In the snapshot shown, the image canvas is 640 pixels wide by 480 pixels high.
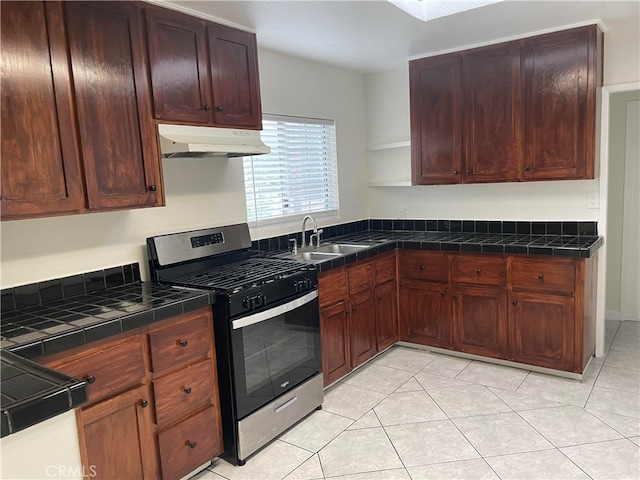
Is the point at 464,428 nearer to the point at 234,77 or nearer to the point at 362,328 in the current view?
the point at 362,328

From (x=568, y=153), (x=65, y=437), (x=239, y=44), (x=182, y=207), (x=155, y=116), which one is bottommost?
(x=65, y=437)

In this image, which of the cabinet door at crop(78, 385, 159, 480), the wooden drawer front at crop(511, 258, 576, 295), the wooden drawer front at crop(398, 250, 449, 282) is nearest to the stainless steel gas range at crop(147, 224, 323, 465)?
the cabinet door at crop(78, 385, 159, 480)

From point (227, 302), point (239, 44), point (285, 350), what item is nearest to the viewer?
point (227, 302)

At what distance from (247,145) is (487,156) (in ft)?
6.27

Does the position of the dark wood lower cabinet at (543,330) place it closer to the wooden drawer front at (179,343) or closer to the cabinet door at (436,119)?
the cabinet door at (436,119)

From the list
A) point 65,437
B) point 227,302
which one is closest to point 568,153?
point 227,302

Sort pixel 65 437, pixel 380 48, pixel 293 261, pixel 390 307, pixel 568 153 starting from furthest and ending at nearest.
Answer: pixel 390 307 < pixel 380 48 < pixel 568 153 < pixel 293 261 < pixel 65 437

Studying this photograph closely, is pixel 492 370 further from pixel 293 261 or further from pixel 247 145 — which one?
pixel 247 145

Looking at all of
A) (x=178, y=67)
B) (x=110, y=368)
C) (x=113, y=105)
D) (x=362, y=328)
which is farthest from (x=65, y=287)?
(x=362, y=328)

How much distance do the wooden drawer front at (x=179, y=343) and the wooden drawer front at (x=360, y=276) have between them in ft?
4.14

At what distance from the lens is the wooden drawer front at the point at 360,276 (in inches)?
132

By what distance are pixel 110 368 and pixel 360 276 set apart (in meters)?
1.91

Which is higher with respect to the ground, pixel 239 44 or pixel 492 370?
pixel 239 44

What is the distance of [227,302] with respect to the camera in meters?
2.31
